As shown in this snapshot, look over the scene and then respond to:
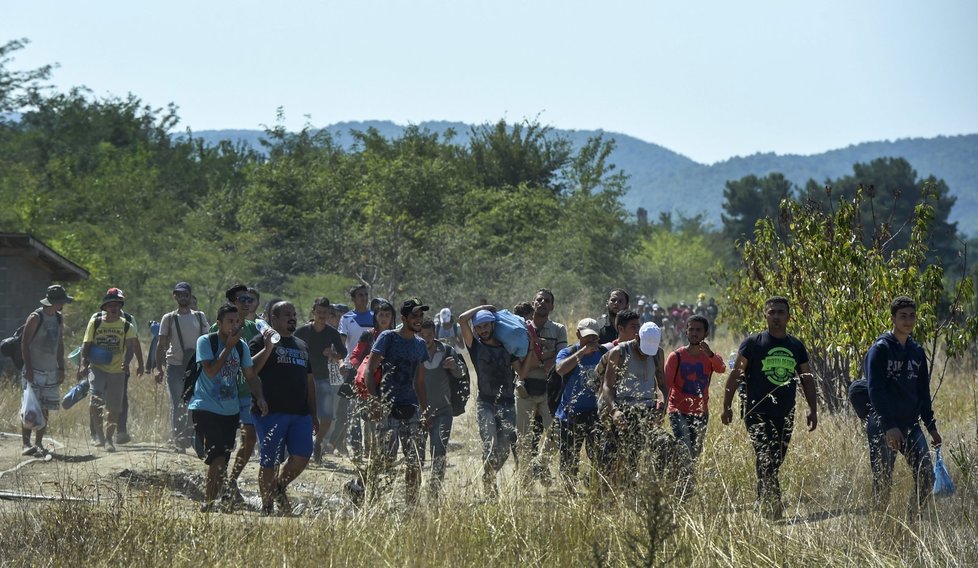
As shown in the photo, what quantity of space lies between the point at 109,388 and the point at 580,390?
18.8ft

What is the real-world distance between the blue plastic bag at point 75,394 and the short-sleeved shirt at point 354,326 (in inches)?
105

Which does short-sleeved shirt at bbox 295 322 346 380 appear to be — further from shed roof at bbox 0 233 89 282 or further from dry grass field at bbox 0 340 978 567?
shed roof at bbox 0 233 89 282

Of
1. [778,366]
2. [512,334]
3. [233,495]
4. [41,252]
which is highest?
[41,252]

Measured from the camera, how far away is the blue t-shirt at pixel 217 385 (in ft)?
30.1

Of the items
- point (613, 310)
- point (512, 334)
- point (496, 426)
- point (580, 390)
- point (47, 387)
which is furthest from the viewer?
point (47, 387)

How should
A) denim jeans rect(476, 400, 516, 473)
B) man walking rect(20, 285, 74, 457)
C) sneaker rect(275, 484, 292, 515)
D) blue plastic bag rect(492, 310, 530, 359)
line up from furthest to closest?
man walking rect(20, 285, 74, 457) < blue plastic bag rect(492, 310, 530, 359) < denim jeans rect(476, 400, 516, 473) < sneaker rect(275, 484, 292, 515)

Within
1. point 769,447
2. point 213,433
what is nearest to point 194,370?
point 213,433

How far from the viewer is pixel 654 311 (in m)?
36.6

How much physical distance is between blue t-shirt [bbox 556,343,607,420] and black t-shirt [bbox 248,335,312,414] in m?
1.89

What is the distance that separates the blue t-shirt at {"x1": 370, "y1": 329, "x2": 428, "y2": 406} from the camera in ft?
29.8

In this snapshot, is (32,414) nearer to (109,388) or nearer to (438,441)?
(109,388)

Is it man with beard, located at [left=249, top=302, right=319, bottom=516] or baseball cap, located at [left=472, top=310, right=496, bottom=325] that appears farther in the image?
baseball cap, located at [left=472, top=310, right=496, bottom=325]

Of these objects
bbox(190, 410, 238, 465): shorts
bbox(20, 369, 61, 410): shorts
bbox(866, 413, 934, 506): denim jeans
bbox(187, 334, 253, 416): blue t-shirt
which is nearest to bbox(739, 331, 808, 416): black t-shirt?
bbox(866, 413, 934, 506): denim jeans

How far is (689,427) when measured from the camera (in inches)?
365
